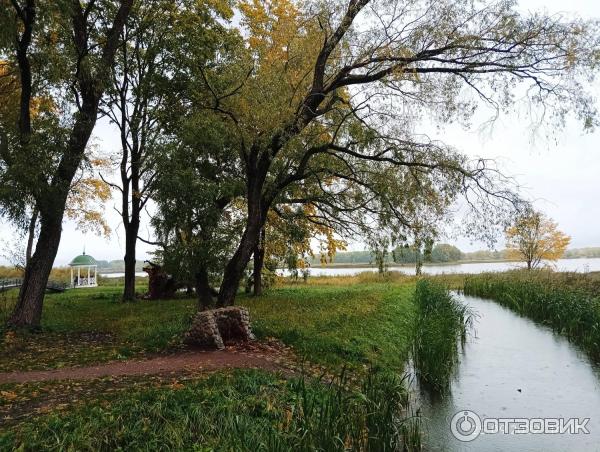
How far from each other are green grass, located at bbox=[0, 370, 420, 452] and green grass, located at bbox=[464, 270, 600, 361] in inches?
294

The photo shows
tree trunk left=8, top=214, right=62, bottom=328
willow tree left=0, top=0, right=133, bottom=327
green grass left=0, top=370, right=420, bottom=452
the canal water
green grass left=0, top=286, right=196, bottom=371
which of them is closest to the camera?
green grass left=0, top=370, right=420, bottom=452

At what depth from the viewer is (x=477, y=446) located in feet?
19.1

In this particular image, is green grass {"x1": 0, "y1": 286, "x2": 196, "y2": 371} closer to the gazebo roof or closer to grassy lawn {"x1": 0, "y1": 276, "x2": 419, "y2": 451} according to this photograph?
grassy lawn {"x1": 0, "y1": 276, "x2": 419, "y2": 451}

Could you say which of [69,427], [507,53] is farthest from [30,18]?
[507,53]

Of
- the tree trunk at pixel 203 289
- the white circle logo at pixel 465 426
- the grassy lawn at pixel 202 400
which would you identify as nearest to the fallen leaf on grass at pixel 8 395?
the grassy lawn at pixel 202 400

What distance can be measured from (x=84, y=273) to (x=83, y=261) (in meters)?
2.60

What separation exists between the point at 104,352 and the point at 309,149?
288 inches

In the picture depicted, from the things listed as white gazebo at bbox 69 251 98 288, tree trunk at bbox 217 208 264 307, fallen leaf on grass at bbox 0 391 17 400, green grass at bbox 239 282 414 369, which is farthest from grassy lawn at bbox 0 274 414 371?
white gazebo at bbox 69 251 98 288

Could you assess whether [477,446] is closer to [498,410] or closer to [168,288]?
[498,410]

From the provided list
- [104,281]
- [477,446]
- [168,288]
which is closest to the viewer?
[477,446]

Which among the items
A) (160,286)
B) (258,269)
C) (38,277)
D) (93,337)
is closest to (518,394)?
(93,337)

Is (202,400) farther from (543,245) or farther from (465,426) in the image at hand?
(543,245)

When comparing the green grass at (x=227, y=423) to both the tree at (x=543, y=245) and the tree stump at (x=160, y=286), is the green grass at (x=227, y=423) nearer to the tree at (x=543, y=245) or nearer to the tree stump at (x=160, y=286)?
the tree stump at (x=160, y=286)

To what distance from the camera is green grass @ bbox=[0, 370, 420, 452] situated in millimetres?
4398
